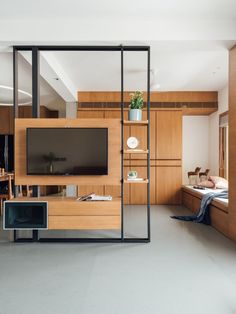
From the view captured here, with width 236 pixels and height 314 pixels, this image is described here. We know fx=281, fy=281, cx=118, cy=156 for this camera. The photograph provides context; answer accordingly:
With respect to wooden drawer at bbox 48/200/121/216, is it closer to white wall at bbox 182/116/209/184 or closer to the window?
the window

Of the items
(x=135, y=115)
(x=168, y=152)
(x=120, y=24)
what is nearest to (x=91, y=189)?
(x=168, y=152)

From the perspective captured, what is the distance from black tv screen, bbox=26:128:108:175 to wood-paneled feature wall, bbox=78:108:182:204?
3150 millimetres

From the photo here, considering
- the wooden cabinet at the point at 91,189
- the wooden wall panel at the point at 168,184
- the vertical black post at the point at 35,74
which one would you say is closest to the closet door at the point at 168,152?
the wooden wall panel at the point at 168,184

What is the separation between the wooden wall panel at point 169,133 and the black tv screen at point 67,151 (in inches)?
133

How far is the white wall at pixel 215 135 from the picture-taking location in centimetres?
653

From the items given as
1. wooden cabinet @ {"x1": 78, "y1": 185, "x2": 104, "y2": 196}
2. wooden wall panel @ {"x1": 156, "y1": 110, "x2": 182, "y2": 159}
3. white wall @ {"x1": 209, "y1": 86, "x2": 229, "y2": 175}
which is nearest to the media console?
wooden cabinet @ {"x1": 78, "y1": 185, "x2": 104, "y2": 196}

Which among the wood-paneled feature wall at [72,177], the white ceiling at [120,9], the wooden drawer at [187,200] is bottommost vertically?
the wooden drawer at [187,200]

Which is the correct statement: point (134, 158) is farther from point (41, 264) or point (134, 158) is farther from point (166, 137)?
point (41, 264)

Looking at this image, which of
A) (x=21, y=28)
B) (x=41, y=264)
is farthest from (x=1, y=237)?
(x=21, y=28)

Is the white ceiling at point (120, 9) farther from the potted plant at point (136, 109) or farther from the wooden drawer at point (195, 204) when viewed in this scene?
the wooden drawer at point (195, 204)

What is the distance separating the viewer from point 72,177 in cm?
374

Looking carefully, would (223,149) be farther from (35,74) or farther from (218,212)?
(35,74)

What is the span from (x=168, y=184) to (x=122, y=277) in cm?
445

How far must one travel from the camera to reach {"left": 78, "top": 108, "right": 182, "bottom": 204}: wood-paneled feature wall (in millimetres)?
6812
